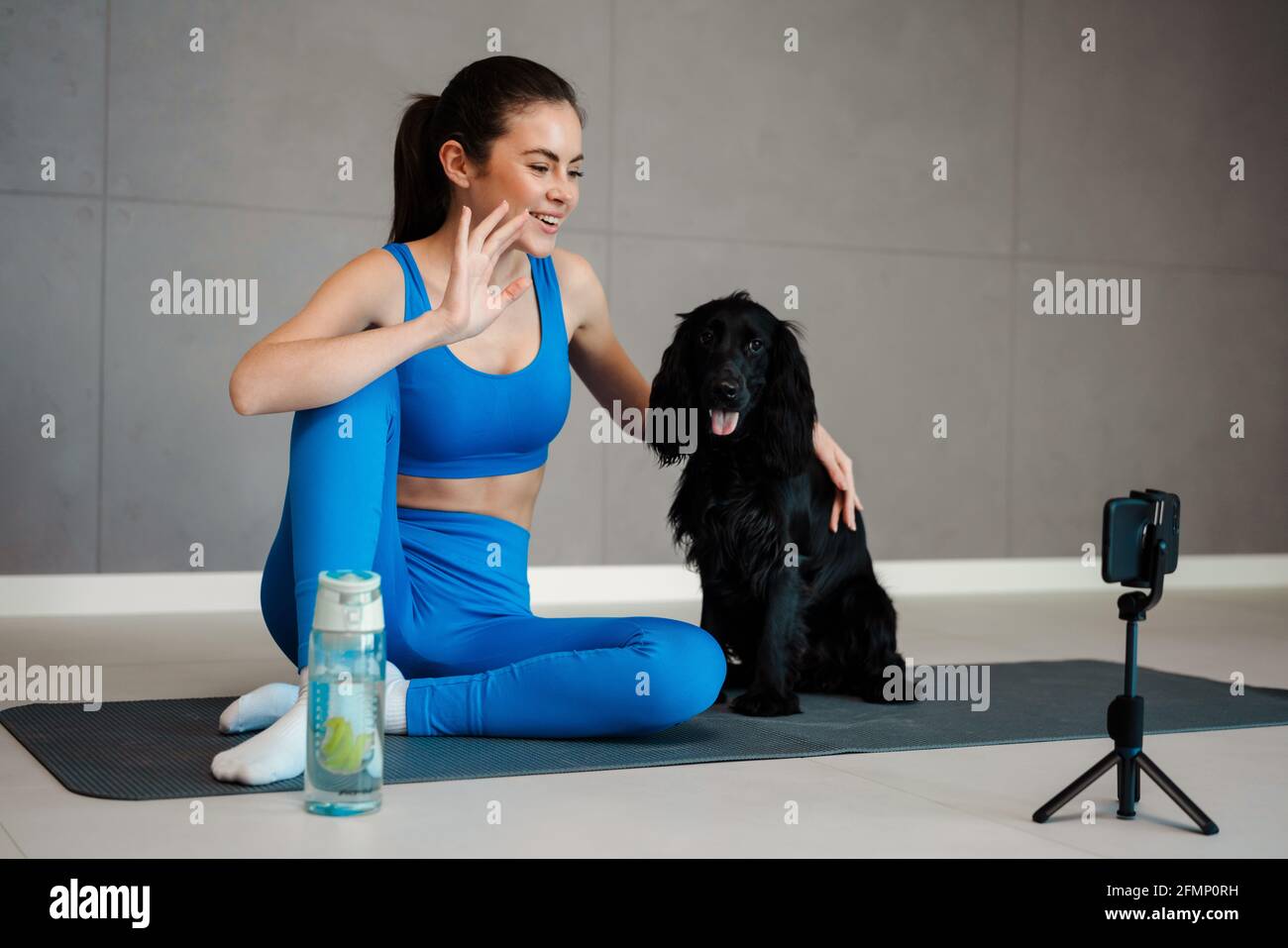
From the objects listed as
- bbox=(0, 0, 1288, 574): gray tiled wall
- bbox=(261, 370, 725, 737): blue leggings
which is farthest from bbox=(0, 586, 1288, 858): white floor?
bbox=(0, 0, 1288, 574): gray tiled wall

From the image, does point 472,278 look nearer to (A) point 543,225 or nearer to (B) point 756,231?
(A) point 543,225

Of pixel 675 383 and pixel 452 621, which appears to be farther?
pixel 675 383

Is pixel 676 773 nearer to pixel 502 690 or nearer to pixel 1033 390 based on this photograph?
pixel 502 690

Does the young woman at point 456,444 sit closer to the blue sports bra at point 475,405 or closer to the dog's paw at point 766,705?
the blue sports bra at point 475,405

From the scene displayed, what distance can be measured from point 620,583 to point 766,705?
7.14ft

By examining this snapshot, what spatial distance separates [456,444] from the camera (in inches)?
91.4

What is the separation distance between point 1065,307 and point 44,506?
Result: 358cm

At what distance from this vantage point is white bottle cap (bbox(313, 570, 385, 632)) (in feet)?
5.59

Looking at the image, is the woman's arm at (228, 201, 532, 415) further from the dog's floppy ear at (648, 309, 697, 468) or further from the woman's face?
the dog's floppy ear at (648, 309, 697, 468)

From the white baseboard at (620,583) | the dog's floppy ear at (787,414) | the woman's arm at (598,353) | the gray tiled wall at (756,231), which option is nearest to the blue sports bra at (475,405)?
the woman's arm at (598,353)

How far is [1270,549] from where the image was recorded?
5.76 meters

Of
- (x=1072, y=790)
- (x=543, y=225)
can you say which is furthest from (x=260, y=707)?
(x=1072, y=790)
